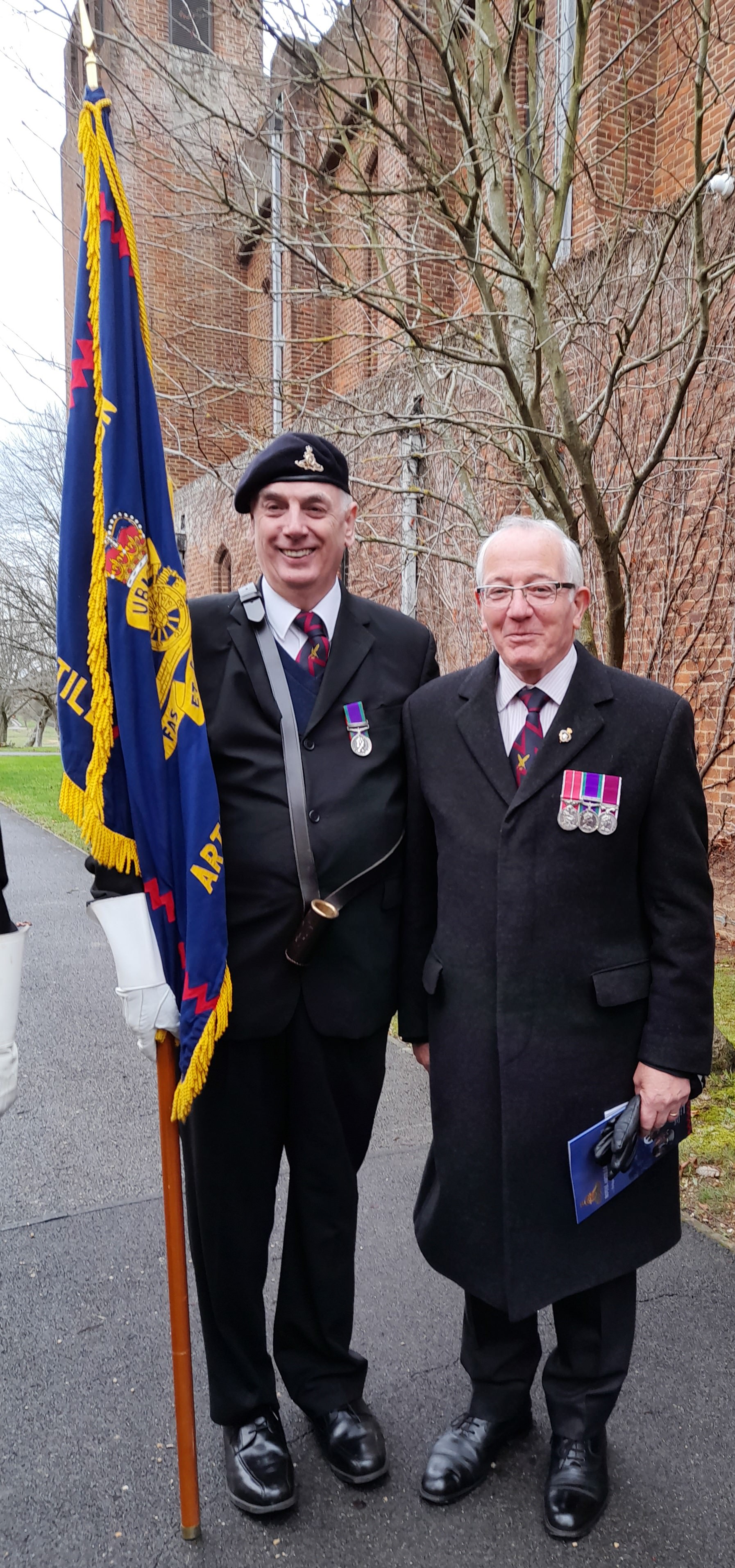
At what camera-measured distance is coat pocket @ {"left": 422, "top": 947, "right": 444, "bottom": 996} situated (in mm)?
2311

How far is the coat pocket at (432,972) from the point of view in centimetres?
231

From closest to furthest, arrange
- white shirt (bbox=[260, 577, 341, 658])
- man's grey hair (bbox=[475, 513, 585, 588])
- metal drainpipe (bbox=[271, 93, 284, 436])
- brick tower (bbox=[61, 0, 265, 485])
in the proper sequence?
man's grey hair (bbox=[475, 513, 585, 588]), white shirt (bbox=[260, 577, 341, 658]), brick tower (bbox=[61, 0, 265, 485]), metal drainpipe (bbox=[271, 93, 284, 436])

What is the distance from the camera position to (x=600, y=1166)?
7.20ft

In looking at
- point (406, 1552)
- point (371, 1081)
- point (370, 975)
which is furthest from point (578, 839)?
point (406, 1552)

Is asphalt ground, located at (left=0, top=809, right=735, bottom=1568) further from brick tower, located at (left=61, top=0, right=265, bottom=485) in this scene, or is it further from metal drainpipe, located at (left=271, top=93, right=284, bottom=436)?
brick tower, located at (left=61, top=0, right=265, bottom=485)

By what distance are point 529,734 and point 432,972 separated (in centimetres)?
55

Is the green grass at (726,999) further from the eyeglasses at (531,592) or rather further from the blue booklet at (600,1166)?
the eyeglasses at (531,592)

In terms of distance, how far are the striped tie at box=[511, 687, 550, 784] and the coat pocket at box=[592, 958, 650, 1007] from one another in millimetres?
431

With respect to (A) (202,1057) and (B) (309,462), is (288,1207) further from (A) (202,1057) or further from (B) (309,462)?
(B) (309,462)

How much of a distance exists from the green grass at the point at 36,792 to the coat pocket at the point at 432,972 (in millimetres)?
6952

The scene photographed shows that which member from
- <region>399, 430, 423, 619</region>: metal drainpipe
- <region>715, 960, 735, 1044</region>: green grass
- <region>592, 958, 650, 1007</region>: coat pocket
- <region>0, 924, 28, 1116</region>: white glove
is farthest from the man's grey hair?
<region>399, 430, 423, 619</region>: metal drainpipe

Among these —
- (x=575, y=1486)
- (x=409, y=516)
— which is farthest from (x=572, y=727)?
(x=409, y=516)

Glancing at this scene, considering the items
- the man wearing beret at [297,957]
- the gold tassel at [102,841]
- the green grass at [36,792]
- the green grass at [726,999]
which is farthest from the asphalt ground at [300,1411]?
the green grass at [36,792]

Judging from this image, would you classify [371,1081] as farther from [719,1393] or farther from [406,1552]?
[719,1393]
